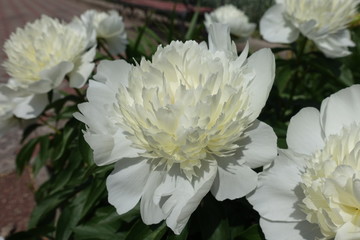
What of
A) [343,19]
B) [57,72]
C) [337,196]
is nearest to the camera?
[337,196]

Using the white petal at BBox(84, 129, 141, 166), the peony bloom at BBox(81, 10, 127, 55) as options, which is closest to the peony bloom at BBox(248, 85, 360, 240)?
the white petal at BBox(84, 129, 141, 166)

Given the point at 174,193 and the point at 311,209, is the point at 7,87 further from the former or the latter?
the point at 311,209

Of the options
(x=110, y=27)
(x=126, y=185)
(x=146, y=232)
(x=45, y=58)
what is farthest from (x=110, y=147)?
(x=110, y=27)

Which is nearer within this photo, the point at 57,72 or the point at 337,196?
the point at 337,196

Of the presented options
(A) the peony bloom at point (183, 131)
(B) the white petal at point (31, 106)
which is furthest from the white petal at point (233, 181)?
(B) the white petal at point (31, 106)

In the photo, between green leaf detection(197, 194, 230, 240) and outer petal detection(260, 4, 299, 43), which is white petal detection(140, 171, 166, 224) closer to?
green leaf detection(197, 194, 230, 240)

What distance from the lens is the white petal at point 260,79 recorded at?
579 millimetres

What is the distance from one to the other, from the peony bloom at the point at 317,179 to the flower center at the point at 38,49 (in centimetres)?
75

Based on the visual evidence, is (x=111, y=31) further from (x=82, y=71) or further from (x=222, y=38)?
(x=222, y=38)

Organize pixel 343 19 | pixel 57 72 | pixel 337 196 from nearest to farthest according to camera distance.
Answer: pixel 337 196
pixel 57 72
pixel 343 19

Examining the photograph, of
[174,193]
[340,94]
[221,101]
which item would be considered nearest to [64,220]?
[174,193]

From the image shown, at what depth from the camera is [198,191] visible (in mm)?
524

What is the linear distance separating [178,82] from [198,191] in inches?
7.5

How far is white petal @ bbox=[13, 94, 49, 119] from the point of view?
1.08 meters
